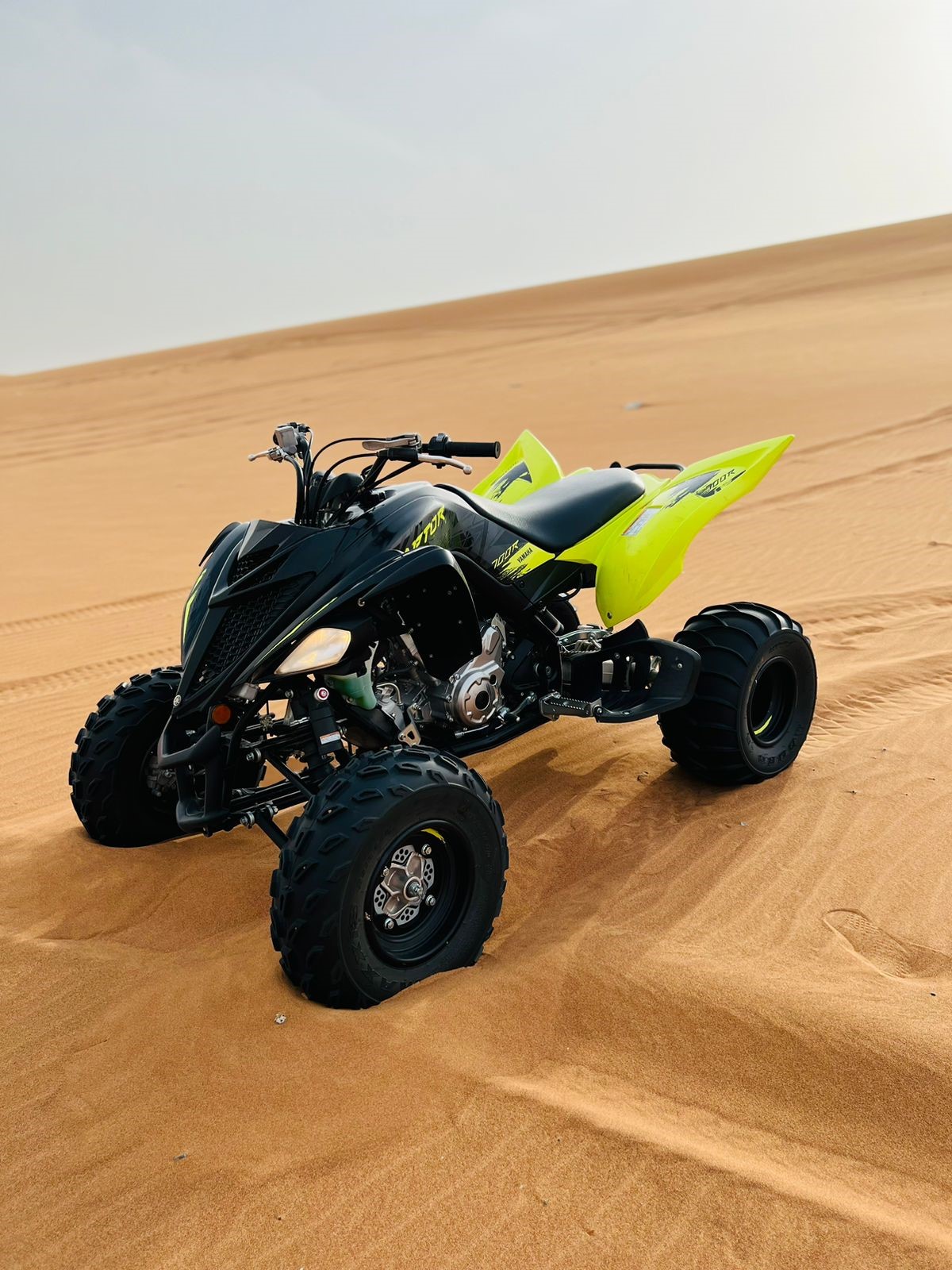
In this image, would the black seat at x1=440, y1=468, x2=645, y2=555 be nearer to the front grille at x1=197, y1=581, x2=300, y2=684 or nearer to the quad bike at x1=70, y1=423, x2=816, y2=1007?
the quad bike at x1=70, y1=423, x2=816, y2=1007

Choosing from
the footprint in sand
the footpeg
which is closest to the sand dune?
the footprint in sand

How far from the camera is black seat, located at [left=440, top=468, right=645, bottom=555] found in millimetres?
4086

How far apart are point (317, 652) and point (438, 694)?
0.64m

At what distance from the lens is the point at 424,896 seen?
330cm

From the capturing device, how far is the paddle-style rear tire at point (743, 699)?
433 cm

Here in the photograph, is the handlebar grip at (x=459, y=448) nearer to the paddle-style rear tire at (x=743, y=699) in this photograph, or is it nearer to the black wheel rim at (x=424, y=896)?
the black wheel rim at (x=424, y=896)

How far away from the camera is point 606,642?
14.6 feet

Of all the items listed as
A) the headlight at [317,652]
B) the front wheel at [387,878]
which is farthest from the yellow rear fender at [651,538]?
the front wheel at [387,878]

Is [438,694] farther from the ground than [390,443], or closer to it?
closer to it

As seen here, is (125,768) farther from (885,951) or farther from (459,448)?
(885,951)

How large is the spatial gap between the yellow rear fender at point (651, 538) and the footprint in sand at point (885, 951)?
4.56 feet

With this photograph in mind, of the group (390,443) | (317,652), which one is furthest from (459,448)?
(317,652)

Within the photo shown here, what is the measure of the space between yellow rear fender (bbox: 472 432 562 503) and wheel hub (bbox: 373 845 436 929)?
2.17m

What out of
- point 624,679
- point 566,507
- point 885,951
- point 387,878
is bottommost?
point 885,951
